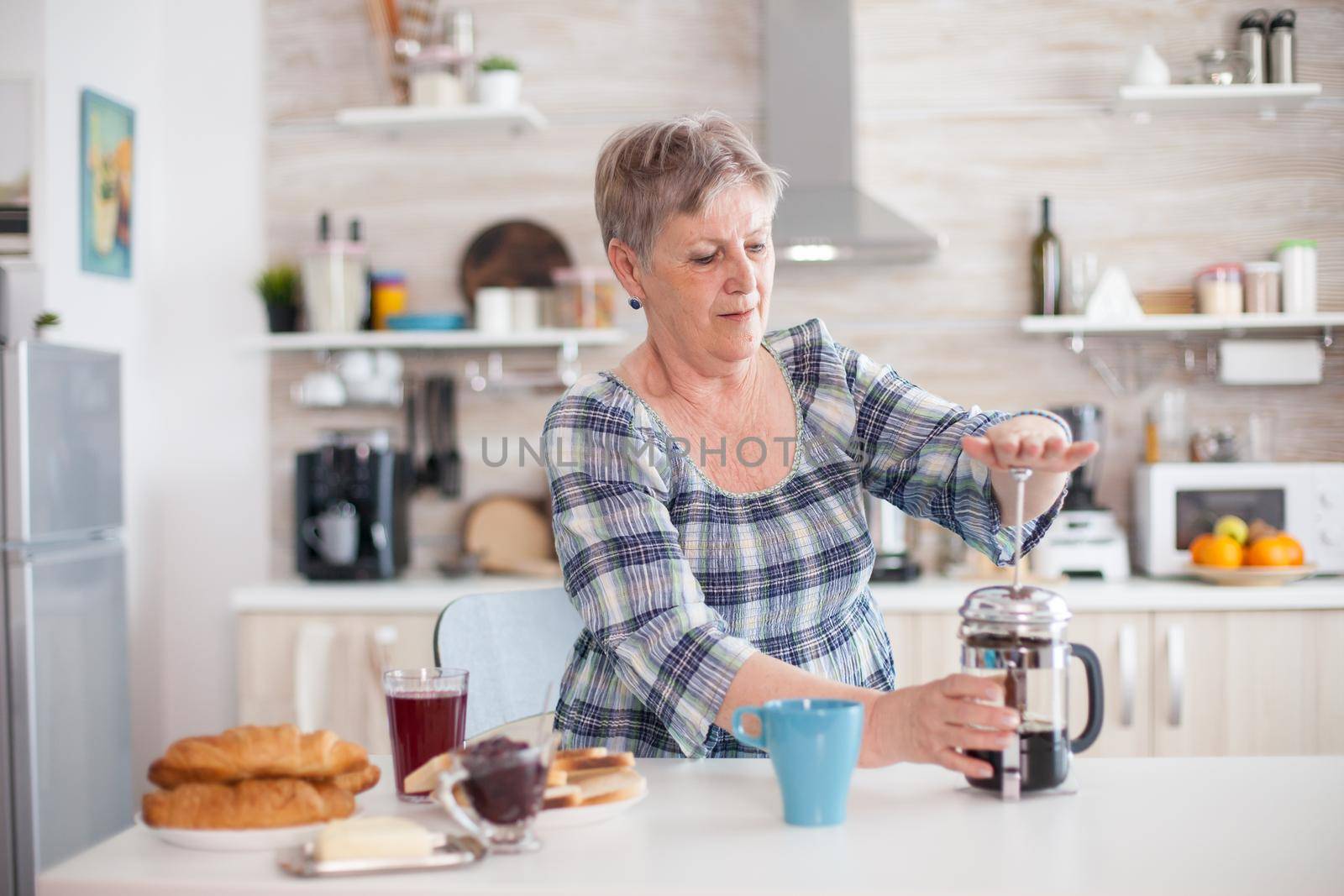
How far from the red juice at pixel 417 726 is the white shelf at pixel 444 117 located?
2.55m

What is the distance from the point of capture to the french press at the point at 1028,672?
110 centimetres

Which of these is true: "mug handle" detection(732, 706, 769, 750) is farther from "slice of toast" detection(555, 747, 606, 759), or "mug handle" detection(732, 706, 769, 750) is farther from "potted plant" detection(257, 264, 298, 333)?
"potted plant" detection(257, 264, 298, 333)

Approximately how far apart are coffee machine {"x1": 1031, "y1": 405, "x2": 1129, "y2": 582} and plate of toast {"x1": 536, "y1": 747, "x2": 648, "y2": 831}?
2.31 meters

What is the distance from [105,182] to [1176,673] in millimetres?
2988

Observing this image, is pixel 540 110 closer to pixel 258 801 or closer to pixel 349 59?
pixel 349 59

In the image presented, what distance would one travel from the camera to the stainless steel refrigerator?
2703 millimetres

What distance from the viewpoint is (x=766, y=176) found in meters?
1.52

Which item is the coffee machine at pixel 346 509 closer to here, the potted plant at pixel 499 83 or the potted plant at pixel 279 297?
the potted plant at pixel 279 297

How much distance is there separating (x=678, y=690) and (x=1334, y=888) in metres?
0.59

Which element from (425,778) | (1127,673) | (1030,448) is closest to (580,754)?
(425,778)

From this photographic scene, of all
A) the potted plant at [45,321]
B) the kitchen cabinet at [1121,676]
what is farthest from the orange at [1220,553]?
the potted plant at [45,321]

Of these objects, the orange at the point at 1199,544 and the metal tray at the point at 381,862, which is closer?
the metal tray at the point at 381,862

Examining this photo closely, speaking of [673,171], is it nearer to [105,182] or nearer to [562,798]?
[562,798]

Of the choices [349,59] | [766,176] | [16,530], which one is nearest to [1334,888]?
[766,176]
